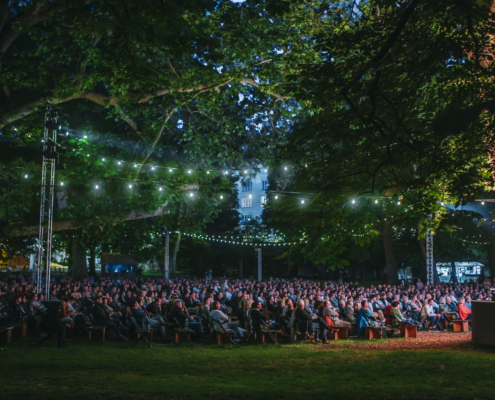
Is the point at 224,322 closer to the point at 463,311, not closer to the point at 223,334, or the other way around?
the point at 223,334

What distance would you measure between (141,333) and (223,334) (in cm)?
228

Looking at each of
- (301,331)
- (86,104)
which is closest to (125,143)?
(86,104)

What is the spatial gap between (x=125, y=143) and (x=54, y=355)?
47.0ft

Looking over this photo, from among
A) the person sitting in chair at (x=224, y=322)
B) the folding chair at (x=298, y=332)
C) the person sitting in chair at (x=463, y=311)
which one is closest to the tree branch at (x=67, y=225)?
the person sitting in chair at (x=224, y=322)

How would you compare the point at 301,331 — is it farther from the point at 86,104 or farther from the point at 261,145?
the point at 86,104

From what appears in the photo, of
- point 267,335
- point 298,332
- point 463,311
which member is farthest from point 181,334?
point 463,311

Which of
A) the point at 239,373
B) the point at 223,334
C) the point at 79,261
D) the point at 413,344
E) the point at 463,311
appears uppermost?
the point at 79,261

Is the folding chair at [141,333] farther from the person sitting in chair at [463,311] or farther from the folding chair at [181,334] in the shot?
the person sitting in chair at [463,311]

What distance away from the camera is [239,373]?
392 inches

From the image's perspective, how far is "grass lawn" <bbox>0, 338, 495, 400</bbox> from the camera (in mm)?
8031

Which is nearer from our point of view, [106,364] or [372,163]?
[372,163]

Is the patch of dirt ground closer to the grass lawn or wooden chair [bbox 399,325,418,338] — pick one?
wooden chair [bbox 399,325,418,338]

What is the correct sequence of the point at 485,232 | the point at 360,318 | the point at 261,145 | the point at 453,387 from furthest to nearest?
1. the point at 485,232
2. the point at 261,145
3. the point at 360,318
4. the point at 453,387

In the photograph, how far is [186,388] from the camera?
27.3ft
